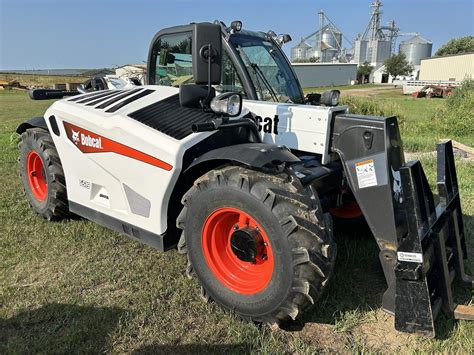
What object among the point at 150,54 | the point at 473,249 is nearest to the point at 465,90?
the point at 473,249

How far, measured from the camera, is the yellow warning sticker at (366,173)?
282 centimetres

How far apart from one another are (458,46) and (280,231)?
77009 mm

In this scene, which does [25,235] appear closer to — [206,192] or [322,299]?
[206,192]

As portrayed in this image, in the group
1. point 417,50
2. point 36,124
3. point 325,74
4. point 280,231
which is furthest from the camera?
point 417,50

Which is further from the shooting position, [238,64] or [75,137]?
[75,137]

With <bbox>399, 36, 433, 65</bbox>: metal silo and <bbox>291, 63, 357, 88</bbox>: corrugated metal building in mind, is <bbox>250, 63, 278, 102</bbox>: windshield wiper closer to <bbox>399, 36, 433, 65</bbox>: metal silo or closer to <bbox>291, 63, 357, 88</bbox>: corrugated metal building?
<bbox>291, 63, 357, 88</bbox>: corrugated metal building

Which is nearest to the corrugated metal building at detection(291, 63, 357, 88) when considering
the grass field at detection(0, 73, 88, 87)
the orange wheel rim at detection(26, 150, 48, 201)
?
the grass field at detection(0, 73, 88, 87)

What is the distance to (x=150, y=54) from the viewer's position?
14.1ft

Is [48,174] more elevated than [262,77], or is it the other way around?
[262,77]

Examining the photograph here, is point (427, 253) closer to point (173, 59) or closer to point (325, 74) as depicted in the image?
point (173, 59)

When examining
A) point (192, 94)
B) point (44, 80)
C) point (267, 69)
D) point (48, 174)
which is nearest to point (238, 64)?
point (267, 69)

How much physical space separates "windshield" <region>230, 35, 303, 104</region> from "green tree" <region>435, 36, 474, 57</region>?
235ft

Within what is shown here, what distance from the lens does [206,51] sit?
8.71 ft

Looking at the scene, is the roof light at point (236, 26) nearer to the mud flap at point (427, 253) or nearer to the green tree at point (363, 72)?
the mud flap at point (427, 253)
